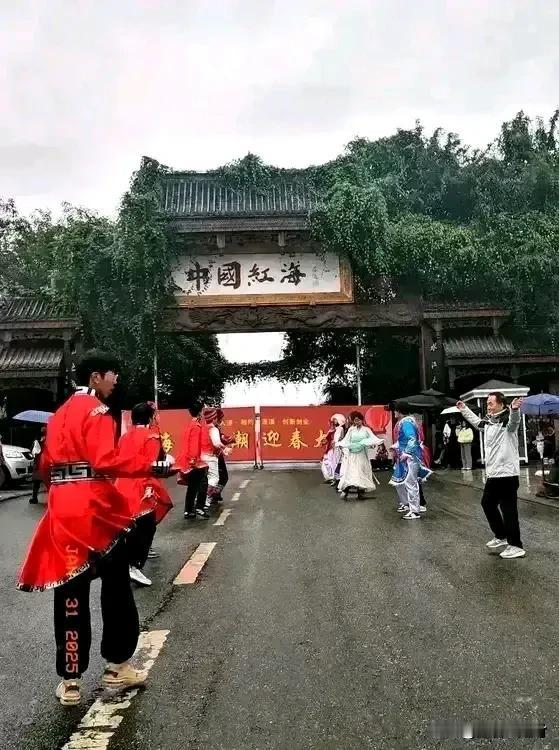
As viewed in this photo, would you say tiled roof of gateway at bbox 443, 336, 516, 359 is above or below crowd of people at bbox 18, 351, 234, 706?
above

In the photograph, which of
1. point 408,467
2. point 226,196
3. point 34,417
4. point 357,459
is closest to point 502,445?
point 408,467

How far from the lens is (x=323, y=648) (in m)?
4.64

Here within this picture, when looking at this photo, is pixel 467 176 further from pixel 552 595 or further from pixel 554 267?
pixel 552 595

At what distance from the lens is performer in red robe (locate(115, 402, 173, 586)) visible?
677 centimetres

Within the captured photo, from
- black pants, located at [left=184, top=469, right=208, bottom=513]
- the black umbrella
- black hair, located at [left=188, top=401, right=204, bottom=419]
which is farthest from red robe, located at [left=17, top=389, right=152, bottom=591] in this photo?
the black umbrella

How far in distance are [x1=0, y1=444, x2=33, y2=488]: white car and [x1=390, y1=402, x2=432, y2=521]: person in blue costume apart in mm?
11893

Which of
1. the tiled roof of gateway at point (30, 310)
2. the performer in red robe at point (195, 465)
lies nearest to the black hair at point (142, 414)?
the performer in red robe at point (195, 465)

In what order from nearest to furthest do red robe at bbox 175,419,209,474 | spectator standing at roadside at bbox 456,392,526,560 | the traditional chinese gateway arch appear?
1. spectator standing at roadside at bbox 456,392,526,560
2. red robe at bbox 175,419,209,474
3. the traditional chinese gateway arch

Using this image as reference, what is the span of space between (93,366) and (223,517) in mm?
8023

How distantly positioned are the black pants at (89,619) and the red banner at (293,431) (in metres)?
23.3

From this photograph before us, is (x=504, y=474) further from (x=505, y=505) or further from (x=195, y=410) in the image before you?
(x=195, y=410)

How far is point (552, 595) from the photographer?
5945 millimetres

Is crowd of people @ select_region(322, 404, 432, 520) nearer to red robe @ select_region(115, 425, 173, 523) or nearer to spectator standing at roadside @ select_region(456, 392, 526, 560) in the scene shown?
spectator standing at roadside @ select_region(456, 392, 526, 560)

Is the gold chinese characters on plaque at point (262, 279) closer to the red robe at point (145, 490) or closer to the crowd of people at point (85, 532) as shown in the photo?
the red robe at point (145, 490)
